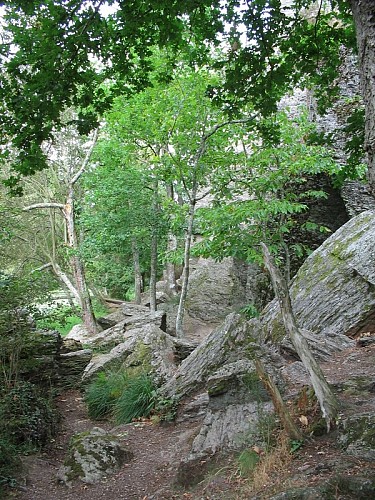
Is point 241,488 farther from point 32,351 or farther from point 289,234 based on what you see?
point 289,234

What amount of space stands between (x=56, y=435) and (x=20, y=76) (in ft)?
17.2

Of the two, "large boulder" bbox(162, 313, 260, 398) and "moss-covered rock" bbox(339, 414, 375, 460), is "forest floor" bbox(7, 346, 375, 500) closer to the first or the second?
"moss-covered rock" bbox(339, 414, 375, 460)

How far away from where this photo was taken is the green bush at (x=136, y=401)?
739 centimetres

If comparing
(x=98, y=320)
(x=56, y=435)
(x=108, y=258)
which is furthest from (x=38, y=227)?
(x=56, y=435)

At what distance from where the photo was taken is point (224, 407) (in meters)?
5.61

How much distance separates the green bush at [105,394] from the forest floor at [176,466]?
25 centimetres

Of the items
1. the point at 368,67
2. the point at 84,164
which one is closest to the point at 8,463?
the point at 368,67

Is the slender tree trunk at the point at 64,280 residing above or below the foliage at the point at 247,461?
above

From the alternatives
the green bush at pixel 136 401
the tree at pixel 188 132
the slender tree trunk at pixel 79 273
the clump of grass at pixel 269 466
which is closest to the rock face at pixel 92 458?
the green bush at pixel 136 401

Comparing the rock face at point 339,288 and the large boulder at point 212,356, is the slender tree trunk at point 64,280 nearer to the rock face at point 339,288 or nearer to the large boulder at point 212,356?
the rock face at point 339,288

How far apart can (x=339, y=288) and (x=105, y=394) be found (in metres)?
4.92

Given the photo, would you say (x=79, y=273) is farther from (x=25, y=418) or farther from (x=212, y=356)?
(x=25, y=418)

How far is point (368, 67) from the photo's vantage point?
9.71 ft

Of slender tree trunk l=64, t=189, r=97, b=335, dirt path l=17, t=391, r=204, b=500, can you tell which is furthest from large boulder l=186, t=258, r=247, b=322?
dirt path l=17, t=391, r=204, b=500
